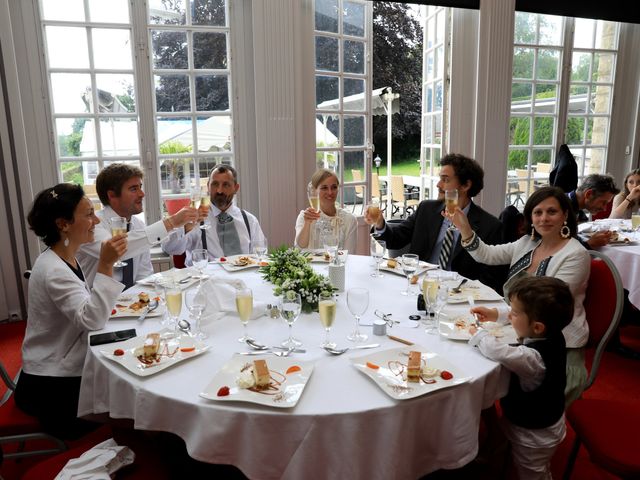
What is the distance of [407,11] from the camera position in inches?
523

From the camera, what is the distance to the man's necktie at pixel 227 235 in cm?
334

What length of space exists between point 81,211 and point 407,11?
1329 centimetres

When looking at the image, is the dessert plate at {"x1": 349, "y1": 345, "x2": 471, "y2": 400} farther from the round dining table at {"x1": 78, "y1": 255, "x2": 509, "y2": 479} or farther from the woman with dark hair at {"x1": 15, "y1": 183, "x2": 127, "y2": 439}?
the woman with dark hair at {"x1": 15, "y1": 183, "x2": 127, "y2": 439}

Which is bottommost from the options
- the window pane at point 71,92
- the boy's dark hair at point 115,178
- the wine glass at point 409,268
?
the wine glass at point 409,268

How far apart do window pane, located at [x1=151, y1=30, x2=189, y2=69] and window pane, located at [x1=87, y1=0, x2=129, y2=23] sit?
10.1 inches

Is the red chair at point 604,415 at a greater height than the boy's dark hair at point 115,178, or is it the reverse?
the boy's dark hair at point 115,178

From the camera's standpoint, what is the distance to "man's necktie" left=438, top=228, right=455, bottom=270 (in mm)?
2934

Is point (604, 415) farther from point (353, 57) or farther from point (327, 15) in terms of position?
point (327, 15)

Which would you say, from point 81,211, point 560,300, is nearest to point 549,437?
point 560,300

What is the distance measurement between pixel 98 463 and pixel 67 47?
3.55 meters

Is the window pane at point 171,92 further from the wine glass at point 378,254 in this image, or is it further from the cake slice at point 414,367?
the cake slice at point 414,367

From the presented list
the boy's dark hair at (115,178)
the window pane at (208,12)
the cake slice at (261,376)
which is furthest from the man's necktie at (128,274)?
the window pane at (208,12)

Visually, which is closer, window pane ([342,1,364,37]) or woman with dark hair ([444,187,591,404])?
woman with dark hair ([444,187,591,404])

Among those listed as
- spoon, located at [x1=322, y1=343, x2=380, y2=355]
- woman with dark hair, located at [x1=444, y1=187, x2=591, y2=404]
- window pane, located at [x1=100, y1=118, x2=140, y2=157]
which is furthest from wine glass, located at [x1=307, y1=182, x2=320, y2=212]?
window pane, located at [x1=100, y1=118, x2=140, y2=157]
